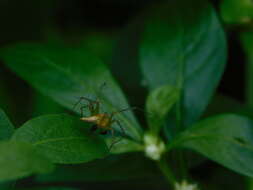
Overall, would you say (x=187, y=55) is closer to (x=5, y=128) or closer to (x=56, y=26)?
(x=5, y=128)

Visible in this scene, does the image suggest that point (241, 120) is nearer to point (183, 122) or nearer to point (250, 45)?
point (183, 122)

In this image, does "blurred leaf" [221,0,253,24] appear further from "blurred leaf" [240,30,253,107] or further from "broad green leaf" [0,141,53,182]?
"broad green leaf" [0,141,53,182]

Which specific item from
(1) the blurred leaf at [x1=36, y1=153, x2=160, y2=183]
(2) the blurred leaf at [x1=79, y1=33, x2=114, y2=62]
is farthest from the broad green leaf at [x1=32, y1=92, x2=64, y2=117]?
(1) the blurred leaf at [x1=36, y1=153, x2=160, y2=183]

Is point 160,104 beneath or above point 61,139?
beneath

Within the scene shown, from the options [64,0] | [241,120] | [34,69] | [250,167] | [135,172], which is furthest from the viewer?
[64,0]

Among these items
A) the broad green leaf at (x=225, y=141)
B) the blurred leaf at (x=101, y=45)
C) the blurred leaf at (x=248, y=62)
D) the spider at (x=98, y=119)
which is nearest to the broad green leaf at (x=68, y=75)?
the spider at (x=98, y=119)

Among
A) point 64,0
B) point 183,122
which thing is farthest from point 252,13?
point 64,0

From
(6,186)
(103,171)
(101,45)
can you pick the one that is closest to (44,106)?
(101,45)
